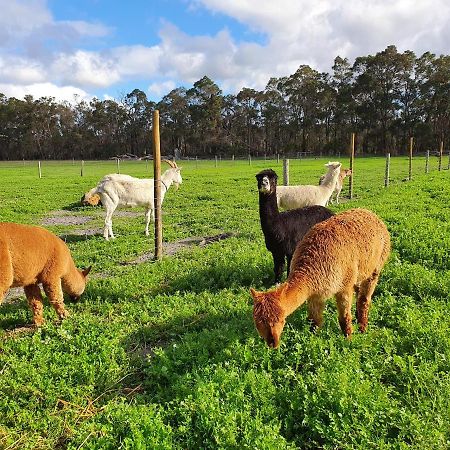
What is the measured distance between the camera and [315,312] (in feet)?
14.1

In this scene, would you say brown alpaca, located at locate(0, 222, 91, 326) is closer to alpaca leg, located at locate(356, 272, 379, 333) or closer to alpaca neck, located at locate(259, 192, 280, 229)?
alpaca neck, located at locate(259, 192, 280, 229)

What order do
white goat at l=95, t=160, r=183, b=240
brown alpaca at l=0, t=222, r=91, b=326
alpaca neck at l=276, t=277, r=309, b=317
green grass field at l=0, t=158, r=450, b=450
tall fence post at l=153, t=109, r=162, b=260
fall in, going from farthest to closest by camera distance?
white goat at l=95, t=160, r=183, b=240 → tall fence post at l=153, t=109, r=162, b=260 → brown alpaca at l=0, t=222, r=91, b=326 → alpaca neck at l=276, t=277, r=309, b=317 → green grass field at l=0, t=158, r=450, b=450

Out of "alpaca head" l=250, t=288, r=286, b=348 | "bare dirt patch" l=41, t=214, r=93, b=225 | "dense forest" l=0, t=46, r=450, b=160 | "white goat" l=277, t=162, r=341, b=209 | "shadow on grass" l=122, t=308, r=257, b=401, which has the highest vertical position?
"dense forest" l=0, t=46, r=450, b=160

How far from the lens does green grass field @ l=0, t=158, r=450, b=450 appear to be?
3029 mm

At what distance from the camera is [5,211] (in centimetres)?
1344

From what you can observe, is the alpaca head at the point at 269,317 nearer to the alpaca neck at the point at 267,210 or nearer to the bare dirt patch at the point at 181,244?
the alpaca neck at the point at 267,210

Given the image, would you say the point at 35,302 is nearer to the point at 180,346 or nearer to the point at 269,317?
the point at 180,346

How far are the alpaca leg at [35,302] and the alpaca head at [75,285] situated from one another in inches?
15.7

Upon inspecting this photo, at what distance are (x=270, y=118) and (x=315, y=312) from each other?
84870mm

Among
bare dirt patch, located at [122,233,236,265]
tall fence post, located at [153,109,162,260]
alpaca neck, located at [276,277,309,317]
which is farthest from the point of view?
bare dirt patch, located at [122,233,236,265]

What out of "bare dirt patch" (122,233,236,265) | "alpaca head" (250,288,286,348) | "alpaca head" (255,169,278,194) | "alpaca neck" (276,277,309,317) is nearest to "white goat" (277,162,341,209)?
"bare dirt patch" (122,233,236,265)

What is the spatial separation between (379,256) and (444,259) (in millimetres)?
2307

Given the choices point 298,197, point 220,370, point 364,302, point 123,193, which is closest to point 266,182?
point 364,302

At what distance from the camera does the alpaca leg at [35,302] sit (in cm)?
498
